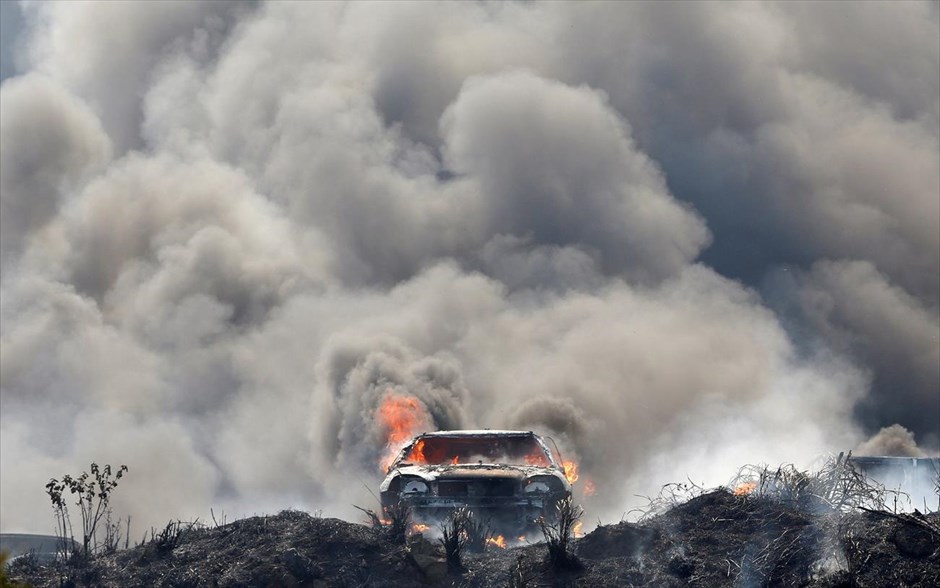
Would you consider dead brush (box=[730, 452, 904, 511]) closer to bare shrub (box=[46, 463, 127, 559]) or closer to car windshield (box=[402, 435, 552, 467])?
car windshield (box=[402, 435, 552, 467])

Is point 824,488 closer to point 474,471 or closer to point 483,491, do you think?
point 483,491

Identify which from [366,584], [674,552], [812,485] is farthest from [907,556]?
[366,584]

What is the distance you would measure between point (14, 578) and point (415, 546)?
4199 mm

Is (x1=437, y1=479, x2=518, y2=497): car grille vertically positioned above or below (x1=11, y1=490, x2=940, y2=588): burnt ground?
above

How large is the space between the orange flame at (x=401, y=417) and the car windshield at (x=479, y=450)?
483 inches

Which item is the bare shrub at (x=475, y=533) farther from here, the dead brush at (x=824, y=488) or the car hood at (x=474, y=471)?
the dead brush at (x=824, y=488)

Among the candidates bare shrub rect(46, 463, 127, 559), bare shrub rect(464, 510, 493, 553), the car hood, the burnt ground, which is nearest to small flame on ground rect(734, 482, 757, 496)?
the burnt ground

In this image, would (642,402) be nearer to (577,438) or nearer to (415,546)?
(577,438)

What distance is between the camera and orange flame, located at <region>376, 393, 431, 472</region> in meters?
30.7

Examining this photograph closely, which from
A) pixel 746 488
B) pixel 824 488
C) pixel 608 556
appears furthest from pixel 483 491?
pixel 824 488

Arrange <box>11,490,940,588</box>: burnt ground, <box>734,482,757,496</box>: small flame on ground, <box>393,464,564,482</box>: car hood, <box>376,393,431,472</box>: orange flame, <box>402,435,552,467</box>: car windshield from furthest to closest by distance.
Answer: <box>376,393,431,472</box>: orange flame < <box>402,435,552,467</box>: car windshield < <box>393,464,564,482</box>: car hood < <box>734,482,757,496</box>: small flame on ground < <box>11,490,940,588</box>: burnt ground

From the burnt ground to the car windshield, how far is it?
157 inches

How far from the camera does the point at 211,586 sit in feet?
39.7

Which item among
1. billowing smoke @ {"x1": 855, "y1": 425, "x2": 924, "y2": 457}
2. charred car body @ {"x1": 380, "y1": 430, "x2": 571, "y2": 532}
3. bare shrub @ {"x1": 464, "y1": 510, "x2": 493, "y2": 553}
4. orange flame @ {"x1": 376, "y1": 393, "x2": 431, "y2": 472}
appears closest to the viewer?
bare shrub @ {"x1": 464, "y1": 510, "x2": 493, "y2": 553}
